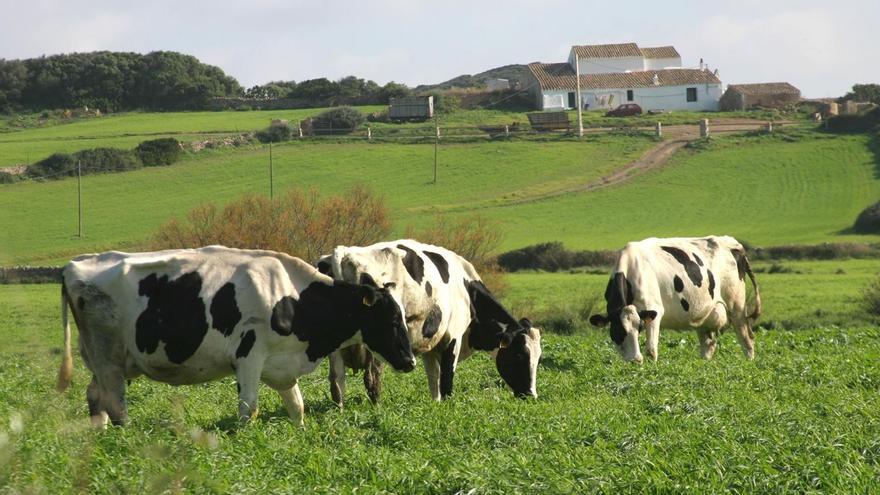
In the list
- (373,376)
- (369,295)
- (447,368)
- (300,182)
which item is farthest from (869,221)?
(369,295)

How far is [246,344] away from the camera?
40.7ft

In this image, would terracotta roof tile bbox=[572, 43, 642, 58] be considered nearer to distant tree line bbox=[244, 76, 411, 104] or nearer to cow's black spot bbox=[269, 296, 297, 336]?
distant tree line bbox=[244, 76, 411, 104]

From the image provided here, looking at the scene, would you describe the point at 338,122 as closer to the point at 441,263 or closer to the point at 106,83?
the point at 106,83

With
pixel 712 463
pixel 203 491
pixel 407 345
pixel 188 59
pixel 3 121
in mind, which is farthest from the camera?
pixel 188 59

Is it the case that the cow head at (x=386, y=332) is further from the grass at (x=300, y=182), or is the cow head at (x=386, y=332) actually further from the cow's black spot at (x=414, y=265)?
the grass at (x=300, y=182)

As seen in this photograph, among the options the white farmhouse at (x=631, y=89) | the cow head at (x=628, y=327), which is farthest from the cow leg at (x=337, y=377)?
the white farmhouse at (x=631, y=89)

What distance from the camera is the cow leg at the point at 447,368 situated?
15.9m

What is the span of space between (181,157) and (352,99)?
39.7 meters

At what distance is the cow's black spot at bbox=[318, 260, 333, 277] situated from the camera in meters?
15.6

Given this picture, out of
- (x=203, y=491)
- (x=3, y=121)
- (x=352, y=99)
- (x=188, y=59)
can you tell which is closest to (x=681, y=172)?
(x=352, y=99)

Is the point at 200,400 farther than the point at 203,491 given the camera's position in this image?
Yes

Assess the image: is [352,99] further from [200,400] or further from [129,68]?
[200,400]

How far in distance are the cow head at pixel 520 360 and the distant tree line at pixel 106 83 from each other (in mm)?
102141

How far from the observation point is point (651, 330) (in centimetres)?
1986
